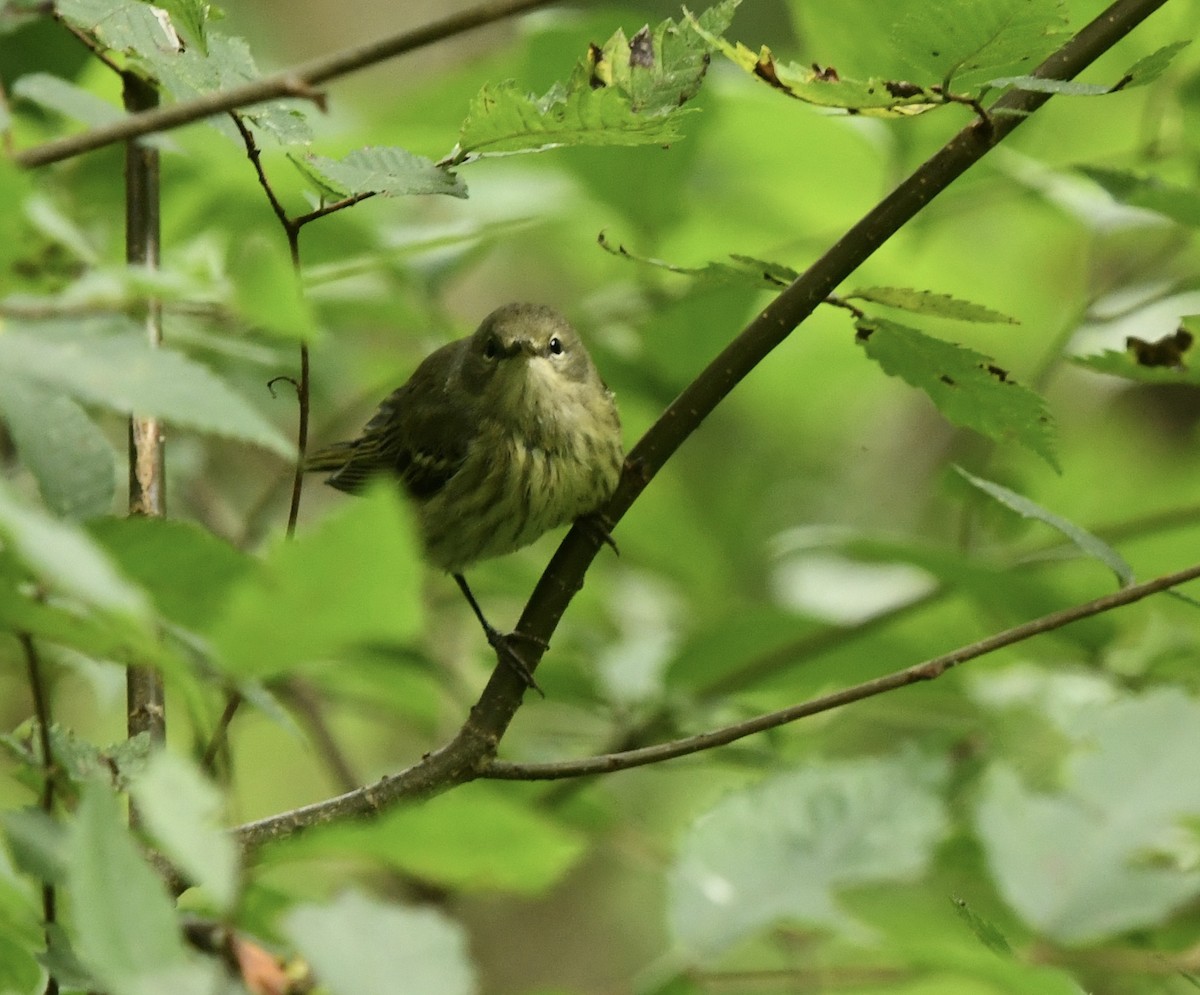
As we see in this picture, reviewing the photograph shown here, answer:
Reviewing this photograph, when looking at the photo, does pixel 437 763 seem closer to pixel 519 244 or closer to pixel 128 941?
pixel 128 941

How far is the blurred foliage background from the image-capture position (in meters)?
1.12

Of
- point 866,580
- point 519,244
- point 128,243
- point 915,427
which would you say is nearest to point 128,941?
point 128,243

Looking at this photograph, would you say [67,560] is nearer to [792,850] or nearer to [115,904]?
[115,904]

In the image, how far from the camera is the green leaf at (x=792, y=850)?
122cm

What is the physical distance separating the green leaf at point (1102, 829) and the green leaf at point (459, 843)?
43 centimetres

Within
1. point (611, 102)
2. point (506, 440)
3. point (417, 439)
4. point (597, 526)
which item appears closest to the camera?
point (611, 102)

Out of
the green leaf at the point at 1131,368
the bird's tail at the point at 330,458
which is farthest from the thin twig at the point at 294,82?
the bird's tail at the point at 330,458

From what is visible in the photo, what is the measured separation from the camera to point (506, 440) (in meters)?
3.81

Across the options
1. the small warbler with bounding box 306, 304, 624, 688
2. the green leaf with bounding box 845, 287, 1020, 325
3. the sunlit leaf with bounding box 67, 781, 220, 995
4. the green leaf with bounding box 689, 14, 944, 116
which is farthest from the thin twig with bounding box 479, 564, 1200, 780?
the small warbler with bounding box 306, 304, 624, 688

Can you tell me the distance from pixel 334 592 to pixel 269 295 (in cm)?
22

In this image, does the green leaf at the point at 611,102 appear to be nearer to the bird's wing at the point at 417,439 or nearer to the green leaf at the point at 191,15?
the green leaf at the point at 191,15

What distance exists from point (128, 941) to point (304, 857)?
0.67ft

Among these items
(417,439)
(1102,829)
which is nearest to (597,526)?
(1102,829)

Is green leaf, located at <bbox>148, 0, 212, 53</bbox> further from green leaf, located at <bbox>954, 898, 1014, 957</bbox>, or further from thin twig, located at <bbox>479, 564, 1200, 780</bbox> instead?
green leaf, located at <bbox>954, 898, 1014, 957</bbox>
